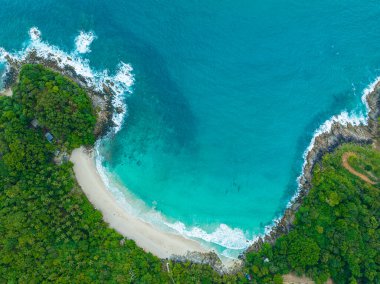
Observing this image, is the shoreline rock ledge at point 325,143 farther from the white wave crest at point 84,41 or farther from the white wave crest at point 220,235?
the white wave crest at point 84,41

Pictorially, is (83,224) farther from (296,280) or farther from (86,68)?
(296,280)

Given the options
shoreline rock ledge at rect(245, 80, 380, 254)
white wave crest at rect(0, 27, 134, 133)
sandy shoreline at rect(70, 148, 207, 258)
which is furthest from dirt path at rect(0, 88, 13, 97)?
shoreline rock ledge at rect(245, 80, 380, 254)

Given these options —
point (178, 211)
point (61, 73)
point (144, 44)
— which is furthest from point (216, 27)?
point (178, 211)

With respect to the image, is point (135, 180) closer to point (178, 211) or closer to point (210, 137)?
point (178, 211)

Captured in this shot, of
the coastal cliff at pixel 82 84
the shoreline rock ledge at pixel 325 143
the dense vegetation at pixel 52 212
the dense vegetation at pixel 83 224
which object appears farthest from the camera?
the coastal cliff at pixel 82 84

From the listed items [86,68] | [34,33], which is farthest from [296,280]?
[34,33]

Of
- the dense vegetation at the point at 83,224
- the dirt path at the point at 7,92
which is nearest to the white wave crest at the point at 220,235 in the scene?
the dense vegetation at the point at 83,224
